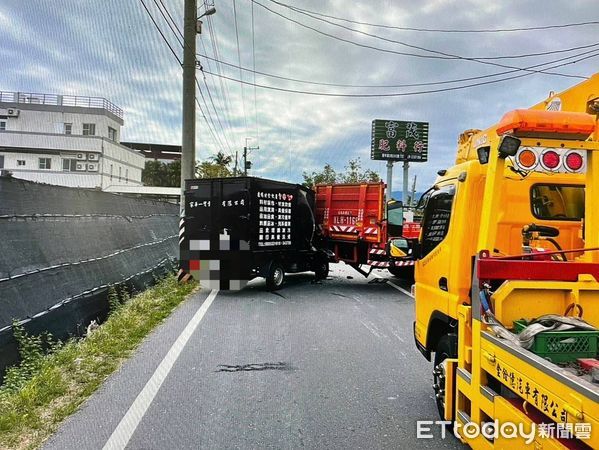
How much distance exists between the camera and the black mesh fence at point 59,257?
5203mm

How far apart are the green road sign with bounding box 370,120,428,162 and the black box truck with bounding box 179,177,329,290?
85.6 ft

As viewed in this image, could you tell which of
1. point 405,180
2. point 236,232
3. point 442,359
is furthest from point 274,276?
point 405,180

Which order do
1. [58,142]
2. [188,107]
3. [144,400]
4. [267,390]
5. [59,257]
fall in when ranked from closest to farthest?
[144,400] → [267,390] → [59,257] → [188,107] → [58,142]

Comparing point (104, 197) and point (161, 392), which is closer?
point (161, 392)

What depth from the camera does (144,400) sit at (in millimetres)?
4371

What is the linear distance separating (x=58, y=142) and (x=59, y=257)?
152 feet

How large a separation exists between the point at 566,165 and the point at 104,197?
8.42 meters

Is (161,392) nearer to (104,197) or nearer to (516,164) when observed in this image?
(516,164)

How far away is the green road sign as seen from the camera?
36.6 m

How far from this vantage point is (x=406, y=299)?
10.4 meters

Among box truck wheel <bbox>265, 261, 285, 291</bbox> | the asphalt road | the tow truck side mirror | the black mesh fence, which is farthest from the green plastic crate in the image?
box truck wheel <bbox>265, 261, 285, 291</bbox>

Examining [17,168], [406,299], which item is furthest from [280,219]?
[17,168]

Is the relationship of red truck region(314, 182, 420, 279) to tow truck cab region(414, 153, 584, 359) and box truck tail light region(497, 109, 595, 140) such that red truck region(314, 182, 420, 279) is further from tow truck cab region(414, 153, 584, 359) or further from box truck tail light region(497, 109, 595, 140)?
box truck tail light region(497, 109, 595, 140)

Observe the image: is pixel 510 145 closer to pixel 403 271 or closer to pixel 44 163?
pixel 403 271
